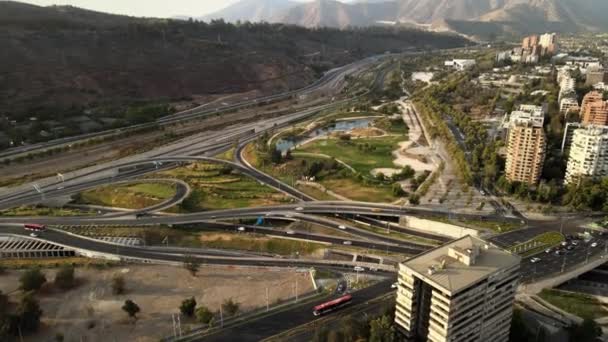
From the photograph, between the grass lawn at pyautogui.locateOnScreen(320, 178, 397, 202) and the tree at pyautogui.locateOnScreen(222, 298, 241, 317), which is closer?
the tree at pyautogui.locateOnScreen(222, 298, 241, 317)

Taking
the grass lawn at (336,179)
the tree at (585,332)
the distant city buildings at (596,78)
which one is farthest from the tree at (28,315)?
the distant city buildings at (596,78)

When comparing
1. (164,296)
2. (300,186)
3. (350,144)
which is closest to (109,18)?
(350,144)

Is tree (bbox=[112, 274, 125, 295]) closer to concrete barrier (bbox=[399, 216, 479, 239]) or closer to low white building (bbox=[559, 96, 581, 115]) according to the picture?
concrete barrier (bbox=[399, 216, 479, 239])

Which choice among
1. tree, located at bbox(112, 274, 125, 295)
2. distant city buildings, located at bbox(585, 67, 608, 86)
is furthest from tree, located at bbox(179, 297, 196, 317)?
distant city buildings, located at bbox(585, 67, 608, 86)

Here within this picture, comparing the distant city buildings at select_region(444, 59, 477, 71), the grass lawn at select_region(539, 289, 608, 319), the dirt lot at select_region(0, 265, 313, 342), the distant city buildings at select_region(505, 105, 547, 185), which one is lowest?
the dirt lot at select_region(0, 265, 313, 342)

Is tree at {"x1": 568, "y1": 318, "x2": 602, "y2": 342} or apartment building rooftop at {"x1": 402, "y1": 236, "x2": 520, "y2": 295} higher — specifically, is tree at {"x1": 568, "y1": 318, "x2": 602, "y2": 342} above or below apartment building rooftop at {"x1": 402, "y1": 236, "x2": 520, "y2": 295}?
below

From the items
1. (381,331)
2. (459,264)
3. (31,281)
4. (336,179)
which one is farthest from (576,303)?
(31,281)

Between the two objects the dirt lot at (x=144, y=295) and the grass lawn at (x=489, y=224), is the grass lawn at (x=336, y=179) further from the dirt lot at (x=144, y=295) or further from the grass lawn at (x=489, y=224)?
the dirt lot at (x=144, y=295)

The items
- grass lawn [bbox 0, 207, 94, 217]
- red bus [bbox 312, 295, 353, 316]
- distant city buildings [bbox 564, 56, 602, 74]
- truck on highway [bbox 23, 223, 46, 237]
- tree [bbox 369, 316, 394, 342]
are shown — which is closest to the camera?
tree [bbox 369, 316, 394, 342]

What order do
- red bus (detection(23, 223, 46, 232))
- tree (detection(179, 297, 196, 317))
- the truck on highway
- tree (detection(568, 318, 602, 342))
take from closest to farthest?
tree (detection(568, 318, 602, 342)) < tree (detection(179, 297, 196, 317)) < the truck on highway < red bus (detection(23, 223, 46, 232))
